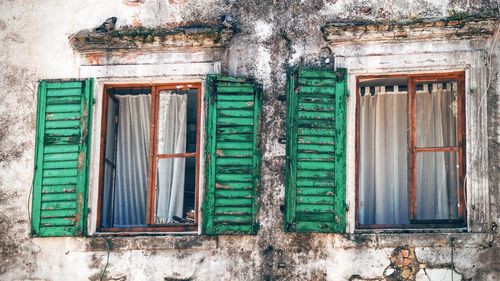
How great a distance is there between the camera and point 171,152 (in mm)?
12508

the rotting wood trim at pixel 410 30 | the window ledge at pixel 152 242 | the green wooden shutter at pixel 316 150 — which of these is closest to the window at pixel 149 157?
the window ledge at pixel 152 242

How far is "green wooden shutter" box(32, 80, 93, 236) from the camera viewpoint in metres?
12.1

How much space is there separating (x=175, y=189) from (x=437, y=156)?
2.87 m

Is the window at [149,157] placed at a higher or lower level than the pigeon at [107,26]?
lower

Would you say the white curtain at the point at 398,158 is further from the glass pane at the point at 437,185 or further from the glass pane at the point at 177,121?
the glass pane at the point at 177,121

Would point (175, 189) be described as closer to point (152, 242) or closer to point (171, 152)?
point (171, 152)

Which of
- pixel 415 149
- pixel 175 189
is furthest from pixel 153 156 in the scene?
pixel 415 149

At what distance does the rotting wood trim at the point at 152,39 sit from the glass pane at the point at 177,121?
541 mm

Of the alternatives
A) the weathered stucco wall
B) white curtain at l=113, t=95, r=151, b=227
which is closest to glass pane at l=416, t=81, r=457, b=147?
the weathered stucco wall

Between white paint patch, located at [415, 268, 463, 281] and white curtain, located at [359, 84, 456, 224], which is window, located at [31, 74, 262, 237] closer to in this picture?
white curtain, located at [359, 84, 456, 224]

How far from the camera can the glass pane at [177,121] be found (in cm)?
1252

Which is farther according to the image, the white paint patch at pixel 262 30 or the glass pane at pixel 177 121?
the glass pane at pixel 177 121

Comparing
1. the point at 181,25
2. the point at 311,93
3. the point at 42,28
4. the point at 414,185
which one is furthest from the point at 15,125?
the point at 414,185

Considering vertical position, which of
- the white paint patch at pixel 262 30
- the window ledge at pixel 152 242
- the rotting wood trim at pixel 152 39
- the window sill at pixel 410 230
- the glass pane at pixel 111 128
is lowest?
the window ledge at pixel 152 242
